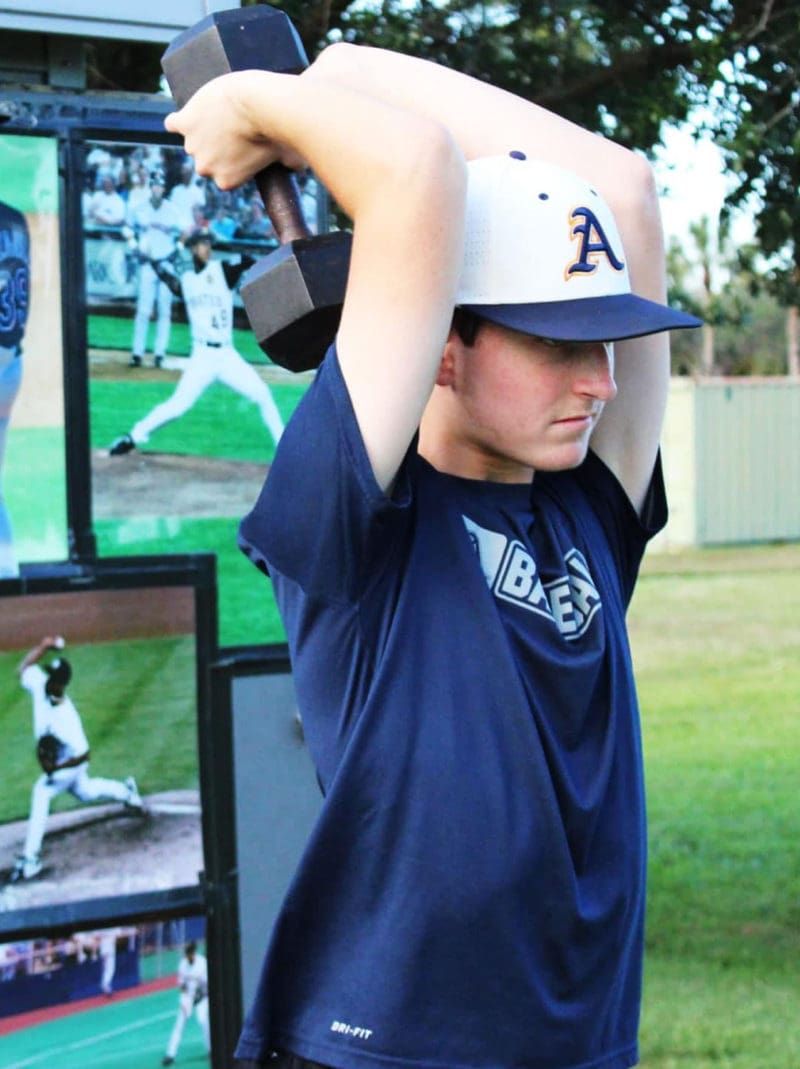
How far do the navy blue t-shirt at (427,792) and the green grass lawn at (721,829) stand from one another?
10.2 ft

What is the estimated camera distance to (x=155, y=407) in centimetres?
326

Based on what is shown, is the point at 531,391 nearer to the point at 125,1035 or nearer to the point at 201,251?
the point at 201,251

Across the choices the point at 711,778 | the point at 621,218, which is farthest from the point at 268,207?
the point at 711,778

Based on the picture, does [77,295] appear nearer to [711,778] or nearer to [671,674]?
[711,778]

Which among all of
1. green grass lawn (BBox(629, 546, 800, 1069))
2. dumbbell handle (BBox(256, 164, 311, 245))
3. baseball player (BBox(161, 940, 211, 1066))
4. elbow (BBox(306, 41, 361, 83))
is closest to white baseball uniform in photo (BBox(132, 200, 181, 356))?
baseball player (BBox(161, 940, 211, 1066))

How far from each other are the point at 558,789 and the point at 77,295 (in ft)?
5.90

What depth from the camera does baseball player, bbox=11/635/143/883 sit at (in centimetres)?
318

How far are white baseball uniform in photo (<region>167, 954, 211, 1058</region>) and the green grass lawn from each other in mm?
1765

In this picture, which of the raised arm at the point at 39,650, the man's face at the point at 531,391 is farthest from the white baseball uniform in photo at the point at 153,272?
the man's face at the point at 531,391

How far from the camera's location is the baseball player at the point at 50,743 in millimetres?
3178

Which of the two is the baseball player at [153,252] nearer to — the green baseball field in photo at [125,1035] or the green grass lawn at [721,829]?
the green baseball field in photo at [125,1035]

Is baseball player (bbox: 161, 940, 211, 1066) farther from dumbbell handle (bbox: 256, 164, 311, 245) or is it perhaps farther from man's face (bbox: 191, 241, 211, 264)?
dumbbell handle (bbox: 256, 164, 311, 245)

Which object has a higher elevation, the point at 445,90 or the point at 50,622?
the point at 445,90

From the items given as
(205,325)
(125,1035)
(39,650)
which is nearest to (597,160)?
(205,325)
